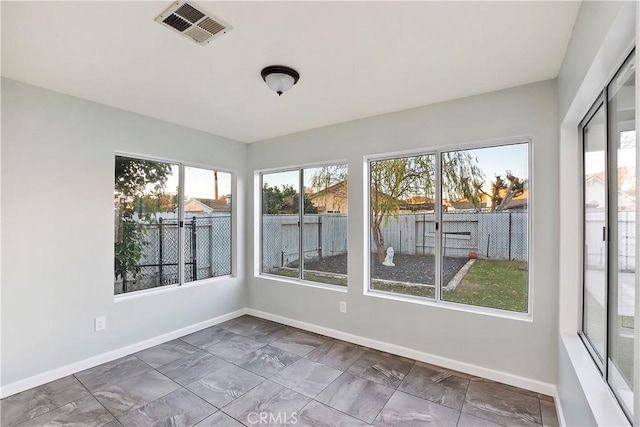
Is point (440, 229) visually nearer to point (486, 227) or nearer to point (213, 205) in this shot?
point (486, 227)

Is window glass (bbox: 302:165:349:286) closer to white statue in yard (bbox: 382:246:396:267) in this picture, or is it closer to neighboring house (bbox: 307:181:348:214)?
neighboring house (bbox: 307:181:348:214)

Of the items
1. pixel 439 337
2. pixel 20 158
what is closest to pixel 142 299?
pixel 20 158

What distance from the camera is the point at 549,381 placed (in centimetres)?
241

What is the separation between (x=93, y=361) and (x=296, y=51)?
11.2 ft

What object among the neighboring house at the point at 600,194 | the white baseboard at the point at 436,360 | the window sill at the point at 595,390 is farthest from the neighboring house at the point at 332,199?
the window sill at the point at 595,390

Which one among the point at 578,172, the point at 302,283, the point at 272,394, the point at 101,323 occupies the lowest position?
the point at 272,394

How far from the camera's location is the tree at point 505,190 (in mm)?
2662

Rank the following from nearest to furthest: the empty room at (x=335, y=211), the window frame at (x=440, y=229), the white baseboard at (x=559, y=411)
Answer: the empty room at (x=335, y=211) → the white baseboard at (x=559, y=411) → the window frame at (x=440, y=229)

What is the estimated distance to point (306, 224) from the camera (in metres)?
4.09

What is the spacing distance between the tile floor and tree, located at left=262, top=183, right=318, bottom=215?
1843 mm

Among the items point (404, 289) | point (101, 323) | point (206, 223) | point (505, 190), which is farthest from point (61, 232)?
point (505, 190)

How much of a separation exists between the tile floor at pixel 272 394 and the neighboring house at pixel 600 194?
158 cm

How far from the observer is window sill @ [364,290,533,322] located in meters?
2.59

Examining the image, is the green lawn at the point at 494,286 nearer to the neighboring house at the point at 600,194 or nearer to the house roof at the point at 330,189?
the neighboring house at the point at 600,194
